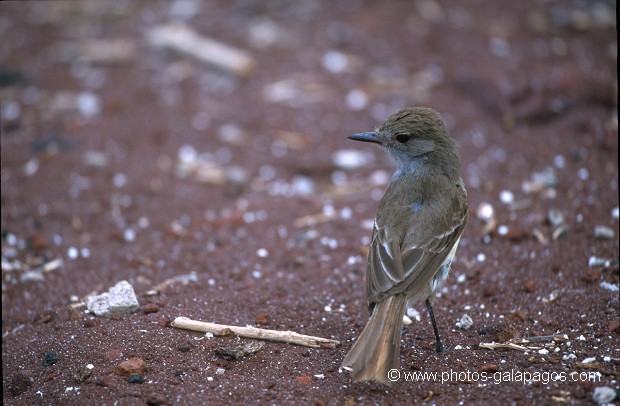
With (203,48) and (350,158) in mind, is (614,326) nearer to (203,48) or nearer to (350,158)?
(350,158)

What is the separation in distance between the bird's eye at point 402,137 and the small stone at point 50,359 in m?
3.01

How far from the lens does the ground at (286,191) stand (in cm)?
476

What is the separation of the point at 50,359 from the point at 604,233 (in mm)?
4645

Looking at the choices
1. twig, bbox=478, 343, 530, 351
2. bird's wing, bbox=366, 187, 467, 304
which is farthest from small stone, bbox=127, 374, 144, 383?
twig, bbox=478, 343, 530, 351

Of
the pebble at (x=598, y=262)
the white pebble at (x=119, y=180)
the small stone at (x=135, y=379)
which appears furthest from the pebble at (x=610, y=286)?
the white pebble at (x=119, y=180)

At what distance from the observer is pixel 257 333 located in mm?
5082

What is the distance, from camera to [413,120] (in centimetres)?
567

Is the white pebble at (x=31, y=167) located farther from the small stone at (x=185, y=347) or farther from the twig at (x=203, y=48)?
the small stone at (x=185, y=347)

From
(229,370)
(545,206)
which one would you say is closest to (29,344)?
(229,370)

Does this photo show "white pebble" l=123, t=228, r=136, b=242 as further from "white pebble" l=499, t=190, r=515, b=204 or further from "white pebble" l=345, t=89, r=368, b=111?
"white pebble" l=499, t=190, r=515, b=204

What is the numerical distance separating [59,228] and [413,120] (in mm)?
3718

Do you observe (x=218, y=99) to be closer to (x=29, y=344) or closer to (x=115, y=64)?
(x=115, y=64)

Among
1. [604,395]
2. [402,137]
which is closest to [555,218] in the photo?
[402,137]

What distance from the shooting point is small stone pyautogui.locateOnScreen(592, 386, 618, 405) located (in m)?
4.11
